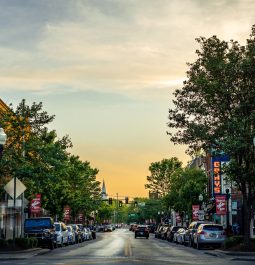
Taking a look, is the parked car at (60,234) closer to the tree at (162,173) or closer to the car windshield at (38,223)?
the car windshield at (38,223)

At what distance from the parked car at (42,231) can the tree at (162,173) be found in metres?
86.7

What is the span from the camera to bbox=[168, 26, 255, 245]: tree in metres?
33.2

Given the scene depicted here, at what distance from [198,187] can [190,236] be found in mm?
36134

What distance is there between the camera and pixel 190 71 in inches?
1420

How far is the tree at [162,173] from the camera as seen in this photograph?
5064 inches

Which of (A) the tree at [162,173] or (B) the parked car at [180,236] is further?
(A) the tree at [162,173]

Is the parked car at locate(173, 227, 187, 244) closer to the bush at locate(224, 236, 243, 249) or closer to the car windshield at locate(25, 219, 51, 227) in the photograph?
the car windshield at locate(25, 219, 51, 227)

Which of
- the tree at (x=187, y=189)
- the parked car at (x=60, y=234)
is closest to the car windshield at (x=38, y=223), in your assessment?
the parked car at (x=60, y=234)

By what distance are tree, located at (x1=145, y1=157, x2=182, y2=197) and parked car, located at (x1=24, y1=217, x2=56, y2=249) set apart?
284 feet

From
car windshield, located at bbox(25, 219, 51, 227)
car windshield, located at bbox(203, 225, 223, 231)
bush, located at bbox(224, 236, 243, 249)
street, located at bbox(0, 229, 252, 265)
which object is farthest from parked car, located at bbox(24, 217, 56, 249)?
bush, located at bbox(224, 236, 243, 249)

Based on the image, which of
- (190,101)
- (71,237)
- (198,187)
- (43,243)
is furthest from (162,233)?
(190,101)

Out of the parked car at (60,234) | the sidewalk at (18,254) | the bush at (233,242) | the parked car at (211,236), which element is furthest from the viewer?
the parked car at (60,234)

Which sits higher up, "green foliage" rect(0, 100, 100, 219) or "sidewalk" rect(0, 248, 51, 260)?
"green foliage" rect(0, 100, 100, 219)

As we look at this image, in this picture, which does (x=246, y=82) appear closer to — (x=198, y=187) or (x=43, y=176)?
(x=43, y=176)
